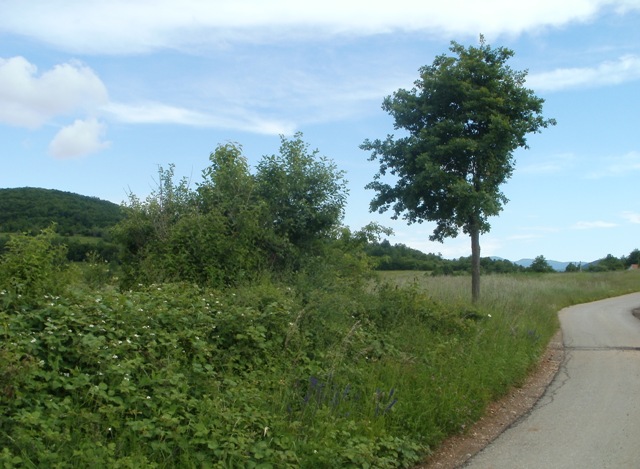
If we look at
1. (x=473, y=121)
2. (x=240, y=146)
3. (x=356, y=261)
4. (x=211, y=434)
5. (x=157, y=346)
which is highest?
(x=473, y=121)

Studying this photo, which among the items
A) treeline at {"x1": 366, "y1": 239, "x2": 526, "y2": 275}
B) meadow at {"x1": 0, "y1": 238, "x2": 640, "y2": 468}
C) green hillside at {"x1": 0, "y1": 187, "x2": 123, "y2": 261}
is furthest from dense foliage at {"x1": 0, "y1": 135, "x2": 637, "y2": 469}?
treeline at {"x1": 366, "y1": 239, "x2": 526, "y2": 275}

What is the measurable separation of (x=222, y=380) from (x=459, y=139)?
981 cm

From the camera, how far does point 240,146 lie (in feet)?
42.8

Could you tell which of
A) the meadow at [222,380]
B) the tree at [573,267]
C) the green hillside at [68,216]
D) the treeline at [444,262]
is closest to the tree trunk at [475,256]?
the treeline at [444,262]

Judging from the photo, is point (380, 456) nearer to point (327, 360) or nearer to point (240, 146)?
point (327, 360)

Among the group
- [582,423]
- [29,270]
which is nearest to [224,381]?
[29,270]

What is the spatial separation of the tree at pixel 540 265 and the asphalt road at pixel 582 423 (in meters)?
52.1

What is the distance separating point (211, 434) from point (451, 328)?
20.3ft

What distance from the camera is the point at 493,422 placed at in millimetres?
7402

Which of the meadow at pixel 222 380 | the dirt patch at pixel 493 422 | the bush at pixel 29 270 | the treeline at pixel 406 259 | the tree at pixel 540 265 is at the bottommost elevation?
the dirt patch at pixel 493 422

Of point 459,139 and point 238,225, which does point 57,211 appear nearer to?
point 238,225

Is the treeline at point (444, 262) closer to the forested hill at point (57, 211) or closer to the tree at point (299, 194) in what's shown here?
the tree at point (299, 194)

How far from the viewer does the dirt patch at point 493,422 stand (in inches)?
241

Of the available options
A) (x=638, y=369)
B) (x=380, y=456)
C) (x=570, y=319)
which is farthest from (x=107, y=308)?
(x=570, y=319)
